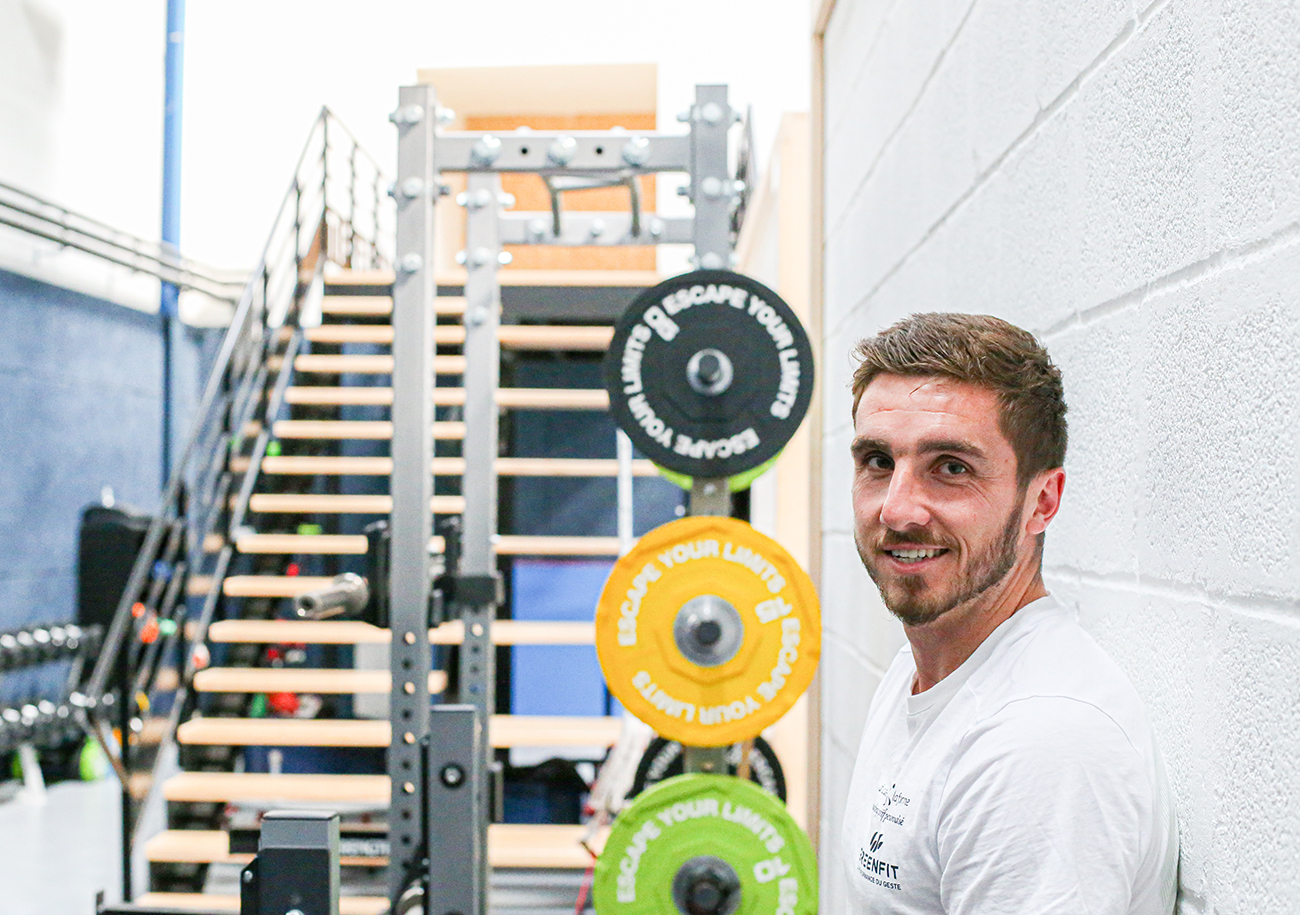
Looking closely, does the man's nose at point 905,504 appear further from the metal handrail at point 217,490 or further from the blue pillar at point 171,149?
the blue pillar at point 171,149

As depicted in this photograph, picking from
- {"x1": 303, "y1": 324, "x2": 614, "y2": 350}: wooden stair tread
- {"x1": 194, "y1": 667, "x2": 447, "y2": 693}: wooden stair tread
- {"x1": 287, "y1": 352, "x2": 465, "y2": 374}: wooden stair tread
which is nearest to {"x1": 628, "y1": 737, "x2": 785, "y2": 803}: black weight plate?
{"x1": 194, "y1": 667, "x2": 447, "y2": 693}: wooden stair tread

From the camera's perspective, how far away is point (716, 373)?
1.97 m

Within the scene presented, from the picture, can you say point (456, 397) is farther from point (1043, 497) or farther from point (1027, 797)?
point (1027, 797)

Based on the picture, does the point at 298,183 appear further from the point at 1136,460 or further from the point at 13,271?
the point at 1136,460

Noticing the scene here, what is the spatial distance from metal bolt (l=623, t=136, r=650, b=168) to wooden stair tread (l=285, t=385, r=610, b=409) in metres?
2.64

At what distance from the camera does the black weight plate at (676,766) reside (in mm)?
3004

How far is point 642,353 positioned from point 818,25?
144 cm

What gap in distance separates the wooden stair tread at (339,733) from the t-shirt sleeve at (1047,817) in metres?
3.53

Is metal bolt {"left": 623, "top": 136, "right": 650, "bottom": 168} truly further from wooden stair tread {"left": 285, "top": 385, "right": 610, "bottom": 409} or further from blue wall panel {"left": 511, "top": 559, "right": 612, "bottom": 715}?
blue wall panel {"left": 511, "top": 559, "right": 612, "bottom": 715}

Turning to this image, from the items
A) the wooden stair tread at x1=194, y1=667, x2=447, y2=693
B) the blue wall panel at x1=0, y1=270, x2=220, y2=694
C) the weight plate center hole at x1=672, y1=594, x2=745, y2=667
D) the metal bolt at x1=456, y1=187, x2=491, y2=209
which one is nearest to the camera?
the weight plate center hole at x1=672, y1=594, x2=745, y2=667

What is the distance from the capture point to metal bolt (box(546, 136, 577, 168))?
97.2 inches

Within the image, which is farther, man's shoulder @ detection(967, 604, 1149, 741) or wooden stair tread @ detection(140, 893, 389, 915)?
wooden stair tread @ detection(140, 893, 389, 915)

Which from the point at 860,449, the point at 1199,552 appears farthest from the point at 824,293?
the point at 1199,552

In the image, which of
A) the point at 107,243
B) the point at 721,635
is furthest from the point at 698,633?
the point at 107,243
